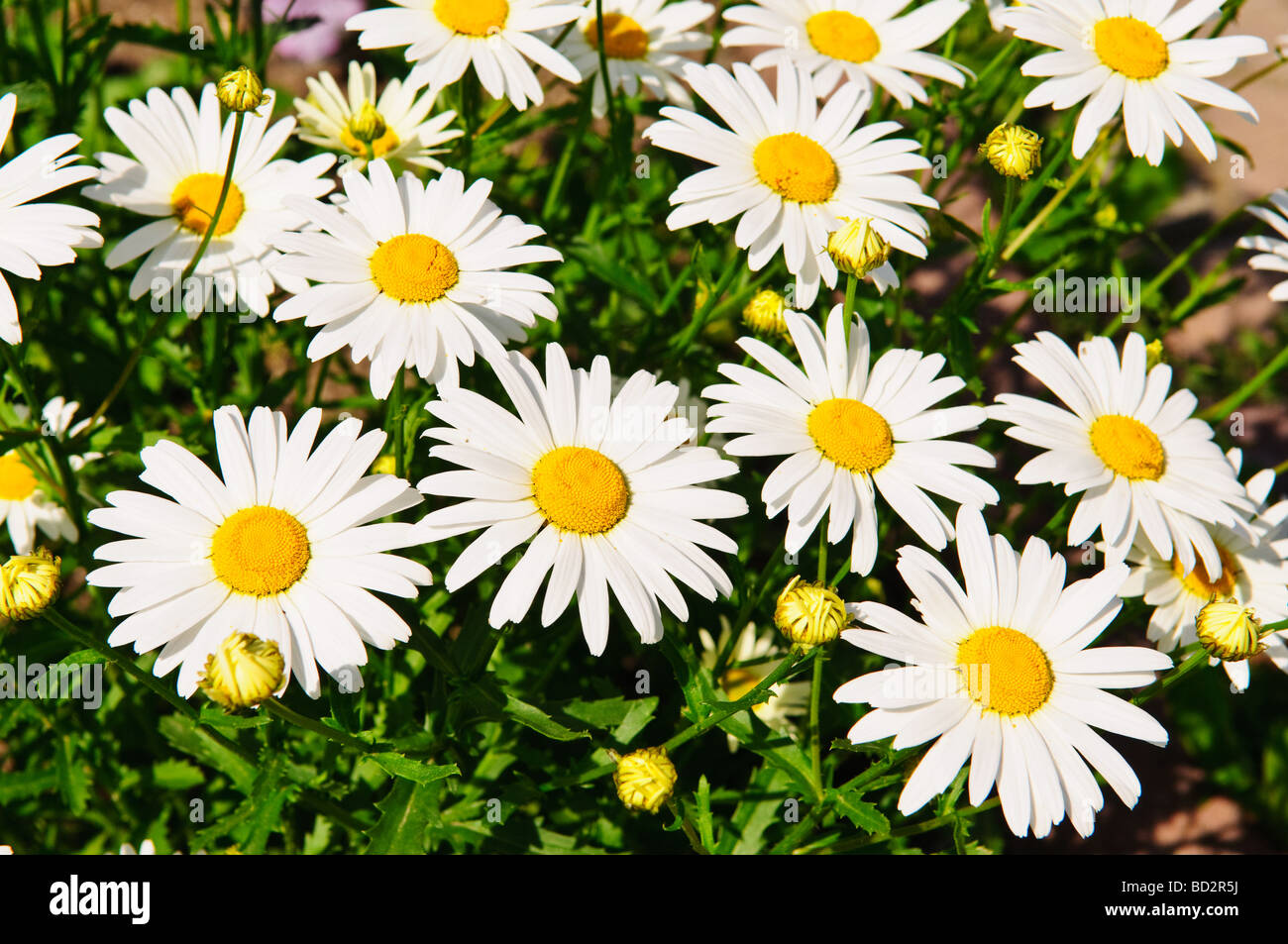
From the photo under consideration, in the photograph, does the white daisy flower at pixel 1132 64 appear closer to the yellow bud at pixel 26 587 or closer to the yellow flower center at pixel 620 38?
the yellow flower center at pixel 620 38

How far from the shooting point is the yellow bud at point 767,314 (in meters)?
2.94

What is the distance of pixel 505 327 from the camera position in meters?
2.70

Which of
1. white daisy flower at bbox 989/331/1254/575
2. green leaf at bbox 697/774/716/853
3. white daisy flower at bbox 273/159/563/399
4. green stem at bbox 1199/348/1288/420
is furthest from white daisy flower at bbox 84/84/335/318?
green stem at bbox 1199/348/1288/420

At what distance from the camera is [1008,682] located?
2420 mm

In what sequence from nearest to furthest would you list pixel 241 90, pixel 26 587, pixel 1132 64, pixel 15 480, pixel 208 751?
1. pixel 26 587
2. pixel 241 90
3. pixel 208 751
4. pixel 1132 64
5. pixel 15 480

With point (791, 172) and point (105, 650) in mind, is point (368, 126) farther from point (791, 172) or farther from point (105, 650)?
A: point (105, 650)

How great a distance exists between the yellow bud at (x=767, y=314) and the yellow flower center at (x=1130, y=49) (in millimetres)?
1256

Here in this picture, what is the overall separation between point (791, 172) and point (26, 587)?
6.89ft

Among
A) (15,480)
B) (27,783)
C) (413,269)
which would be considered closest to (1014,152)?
(413,269)

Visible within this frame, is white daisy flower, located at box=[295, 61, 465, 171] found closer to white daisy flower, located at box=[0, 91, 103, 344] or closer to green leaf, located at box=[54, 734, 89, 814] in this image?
white daisy flower, located at box=[0, 91, 103, 344]

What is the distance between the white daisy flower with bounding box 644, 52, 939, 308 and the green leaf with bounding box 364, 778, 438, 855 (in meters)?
1.55

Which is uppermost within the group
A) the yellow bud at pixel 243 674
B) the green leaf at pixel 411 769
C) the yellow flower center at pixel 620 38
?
the yellow flower center at pixel 620 38

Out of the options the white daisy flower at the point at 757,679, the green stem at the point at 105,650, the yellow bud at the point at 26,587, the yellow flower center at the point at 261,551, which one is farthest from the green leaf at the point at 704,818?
the yellow bud at the point at 26,587

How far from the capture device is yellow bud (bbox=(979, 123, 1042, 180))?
279cm
